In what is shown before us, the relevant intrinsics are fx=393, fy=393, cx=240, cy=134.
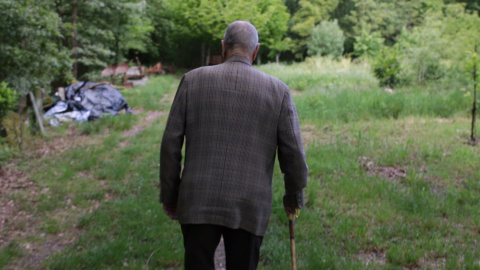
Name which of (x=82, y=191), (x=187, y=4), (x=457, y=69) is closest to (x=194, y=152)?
(x=82, y=191)

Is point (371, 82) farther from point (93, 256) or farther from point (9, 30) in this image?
→ point (93, 256)

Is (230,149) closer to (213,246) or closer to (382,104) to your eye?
(213,246)

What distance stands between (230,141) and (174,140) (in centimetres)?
33

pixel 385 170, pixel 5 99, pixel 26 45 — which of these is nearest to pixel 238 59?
pixel 385 170

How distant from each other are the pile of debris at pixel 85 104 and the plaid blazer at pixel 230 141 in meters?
10.1

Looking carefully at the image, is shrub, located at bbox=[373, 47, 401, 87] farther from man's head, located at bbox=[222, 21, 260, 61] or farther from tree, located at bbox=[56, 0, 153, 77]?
man's head, located at bbox=[222, 21, 260, 61]

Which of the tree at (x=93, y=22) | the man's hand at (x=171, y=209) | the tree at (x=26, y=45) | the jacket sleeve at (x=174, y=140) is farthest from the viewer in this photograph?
the tree at (x=93, y=22)

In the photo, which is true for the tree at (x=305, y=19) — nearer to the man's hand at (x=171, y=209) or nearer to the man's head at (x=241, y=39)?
the man's head at (x=241, y=39)

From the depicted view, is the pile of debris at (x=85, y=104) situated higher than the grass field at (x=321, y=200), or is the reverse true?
the grass field at (x=321, y=200)

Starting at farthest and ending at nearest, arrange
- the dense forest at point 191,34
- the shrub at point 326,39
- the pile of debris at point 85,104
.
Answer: the shrub at point 326,39, the pile of debris at point 85,104, the dense forest at point 191,34

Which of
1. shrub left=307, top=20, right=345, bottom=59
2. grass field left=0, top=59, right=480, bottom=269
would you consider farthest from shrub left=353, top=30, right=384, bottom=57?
grass field left=0, top=59, right=480, bottom=269

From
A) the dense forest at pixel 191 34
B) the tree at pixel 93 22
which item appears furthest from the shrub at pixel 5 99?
the tree at pixel 93 22

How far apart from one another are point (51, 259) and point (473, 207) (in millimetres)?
4716

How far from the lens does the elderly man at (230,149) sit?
2.09m
